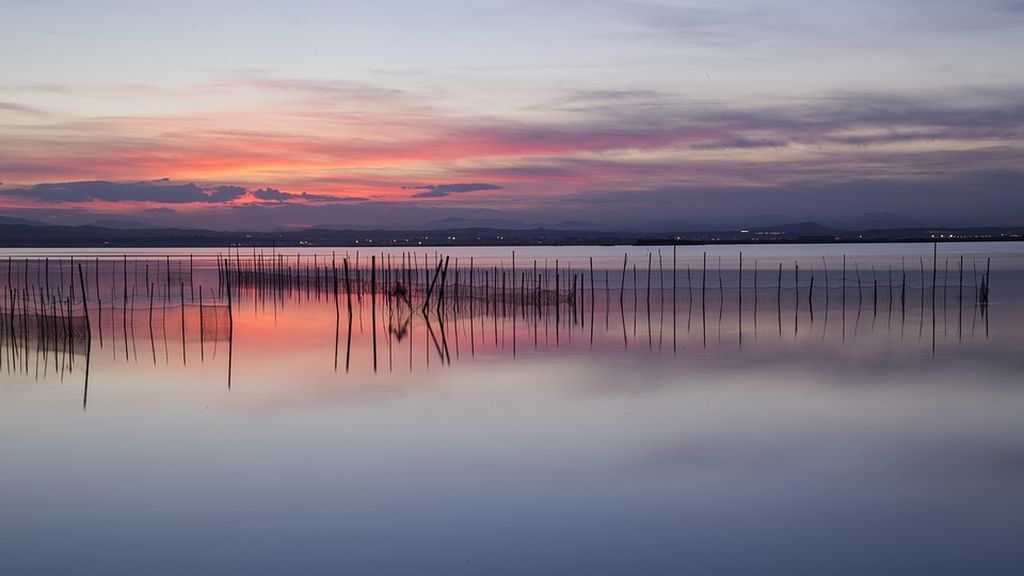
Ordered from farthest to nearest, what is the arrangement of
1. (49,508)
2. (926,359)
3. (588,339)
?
(588,339) < (926,359) < (49,508)

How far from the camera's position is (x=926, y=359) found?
1518 centimetres

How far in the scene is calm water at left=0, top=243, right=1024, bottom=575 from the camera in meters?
6.17

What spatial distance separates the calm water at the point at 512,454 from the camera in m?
6.17

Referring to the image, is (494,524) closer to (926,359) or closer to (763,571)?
(763,571)

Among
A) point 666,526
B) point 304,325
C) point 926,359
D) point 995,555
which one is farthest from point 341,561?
point 304,325

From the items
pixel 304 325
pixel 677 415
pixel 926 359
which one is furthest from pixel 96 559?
pixel 304 325

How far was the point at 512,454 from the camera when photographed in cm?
880

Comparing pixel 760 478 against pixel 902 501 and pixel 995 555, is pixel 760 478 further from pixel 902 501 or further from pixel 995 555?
pixel 995 555

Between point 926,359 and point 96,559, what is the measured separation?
12401 millimetres

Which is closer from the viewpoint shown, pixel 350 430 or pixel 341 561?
pixel 341 561

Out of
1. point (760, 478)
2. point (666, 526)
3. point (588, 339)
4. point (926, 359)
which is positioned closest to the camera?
point (666, 526)

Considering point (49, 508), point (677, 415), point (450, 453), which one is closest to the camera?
point (49, 508)

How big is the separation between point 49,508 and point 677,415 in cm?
585

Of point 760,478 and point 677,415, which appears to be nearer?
point 760,478
